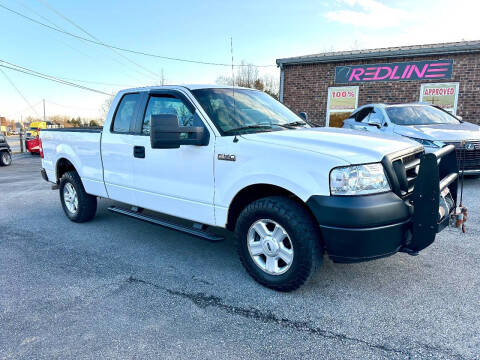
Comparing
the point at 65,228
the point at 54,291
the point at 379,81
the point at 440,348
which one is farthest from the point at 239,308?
the point at 379,81

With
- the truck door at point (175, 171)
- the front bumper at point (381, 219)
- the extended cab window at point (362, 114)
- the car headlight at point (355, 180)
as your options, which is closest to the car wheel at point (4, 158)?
the truck door at point (175, 171)

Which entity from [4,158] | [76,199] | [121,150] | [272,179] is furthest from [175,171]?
[4,158]

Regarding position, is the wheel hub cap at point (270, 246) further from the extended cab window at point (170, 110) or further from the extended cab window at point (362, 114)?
the extended cab window at point (362, 114)

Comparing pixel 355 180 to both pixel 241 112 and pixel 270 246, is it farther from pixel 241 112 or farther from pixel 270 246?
pixel 241 112

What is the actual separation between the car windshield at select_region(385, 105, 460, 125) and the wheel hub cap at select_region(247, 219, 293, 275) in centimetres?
585

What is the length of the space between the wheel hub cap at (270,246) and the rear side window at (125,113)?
2.13 metres

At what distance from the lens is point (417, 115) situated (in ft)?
26.0

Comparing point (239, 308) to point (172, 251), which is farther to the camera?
point (172, 251)

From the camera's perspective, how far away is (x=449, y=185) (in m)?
3.40

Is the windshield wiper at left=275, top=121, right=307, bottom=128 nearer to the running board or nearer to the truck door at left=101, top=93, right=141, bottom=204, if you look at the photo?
the running board

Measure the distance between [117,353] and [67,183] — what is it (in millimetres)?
3717

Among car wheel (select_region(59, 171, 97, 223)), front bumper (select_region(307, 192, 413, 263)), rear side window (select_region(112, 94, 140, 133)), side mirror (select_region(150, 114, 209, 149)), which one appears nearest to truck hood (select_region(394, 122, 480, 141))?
front bumper (select_region(307, 192, 413, 263))

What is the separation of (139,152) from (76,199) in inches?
75.0

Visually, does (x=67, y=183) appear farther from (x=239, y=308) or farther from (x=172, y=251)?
(x=239, y=308)
